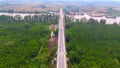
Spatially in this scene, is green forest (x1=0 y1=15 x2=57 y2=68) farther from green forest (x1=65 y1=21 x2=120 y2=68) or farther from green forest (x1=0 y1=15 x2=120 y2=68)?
green forest (x1=65 y1=21 x2=120 y2=68)

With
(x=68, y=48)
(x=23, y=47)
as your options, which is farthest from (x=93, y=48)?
(x=23, y=47)

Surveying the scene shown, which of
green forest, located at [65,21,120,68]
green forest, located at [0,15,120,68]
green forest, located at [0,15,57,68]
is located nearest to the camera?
green forest, located at [0,15,57,68]

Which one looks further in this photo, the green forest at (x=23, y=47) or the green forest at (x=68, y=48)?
the green forest at (x=68, y=48)

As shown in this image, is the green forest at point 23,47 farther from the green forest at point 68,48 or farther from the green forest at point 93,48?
the green forest at point 93,48

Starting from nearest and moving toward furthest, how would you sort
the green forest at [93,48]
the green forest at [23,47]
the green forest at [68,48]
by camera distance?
the green forest at [23,47]
the green forest at [68,48]
the green forest at [93,48]

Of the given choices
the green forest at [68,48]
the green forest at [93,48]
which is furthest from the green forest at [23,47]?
the green forest at [93,48]

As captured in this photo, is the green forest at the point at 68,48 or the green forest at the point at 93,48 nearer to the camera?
the green forest at the point at 68,48

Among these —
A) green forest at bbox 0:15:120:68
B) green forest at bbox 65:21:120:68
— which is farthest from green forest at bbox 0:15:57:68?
green forest at bbox 65:21:120:68

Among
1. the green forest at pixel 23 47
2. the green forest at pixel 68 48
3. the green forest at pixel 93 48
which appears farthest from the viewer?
the green forest at pixel 93 48
